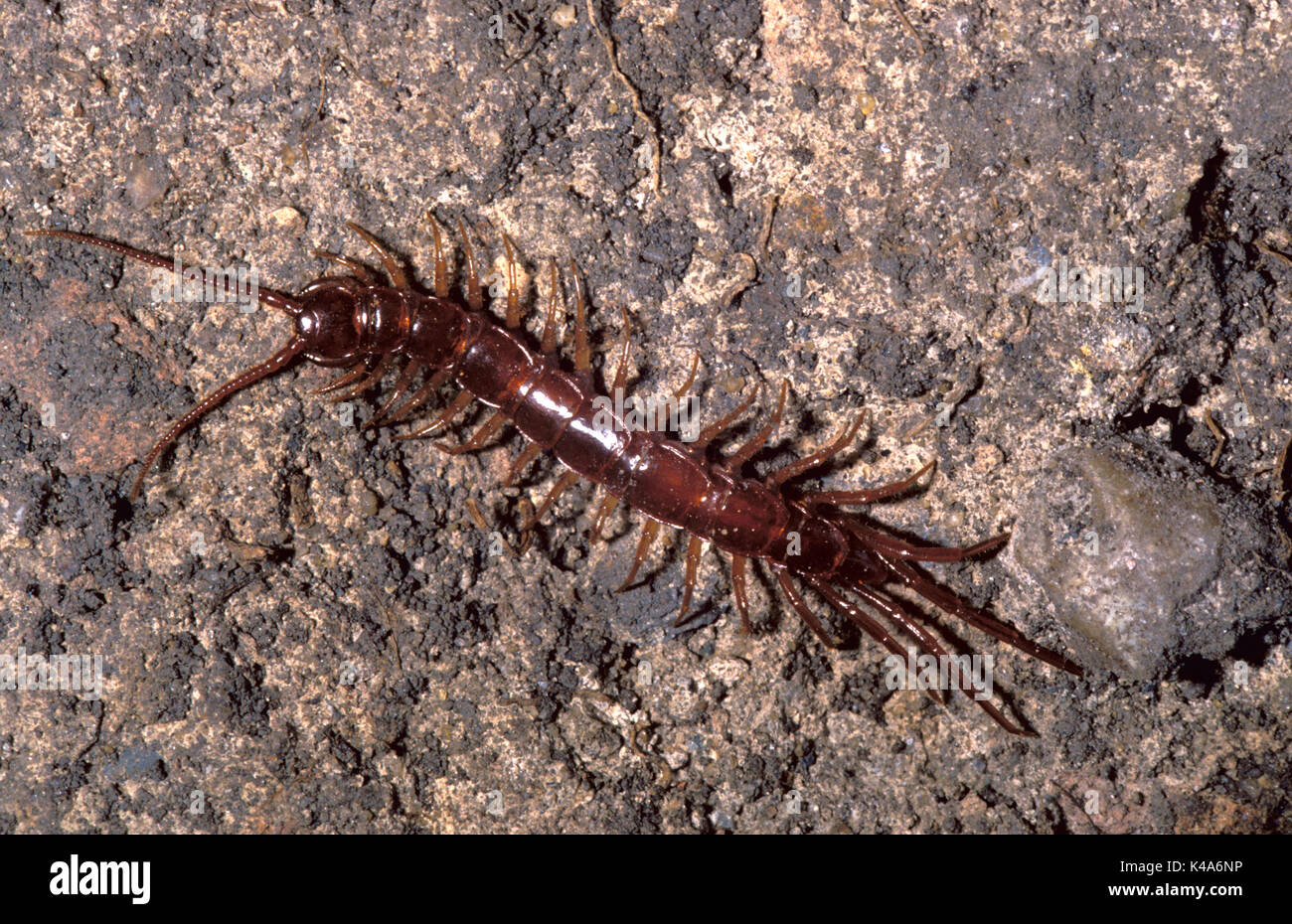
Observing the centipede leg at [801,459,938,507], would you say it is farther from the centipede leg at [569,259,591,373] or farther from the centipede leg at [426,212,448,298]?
the centipede leg at [426,212,448,298]

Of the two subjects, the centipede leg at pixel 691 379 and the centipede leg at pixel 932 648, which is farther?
the centipede leg at pixel 932 648

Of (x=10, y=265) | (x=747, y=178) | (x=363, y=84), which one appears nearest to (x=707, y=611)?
(x=747, y=178)

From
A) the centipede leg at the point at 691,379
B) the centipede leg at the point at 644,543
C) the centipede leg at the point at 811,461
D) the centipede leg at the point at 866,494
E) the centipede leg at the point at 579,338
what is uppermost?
the centipede leg at the point at 579,338

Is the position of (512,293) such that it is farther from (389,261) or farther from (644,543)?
(644,543)

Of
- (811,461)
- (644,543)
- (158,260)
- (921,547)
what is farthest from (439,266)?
(921,547)

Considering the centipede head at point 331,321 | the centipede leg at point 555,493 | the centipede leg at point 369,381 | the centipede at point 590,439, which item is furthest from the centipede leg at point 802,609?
the centipede head at point 331,321

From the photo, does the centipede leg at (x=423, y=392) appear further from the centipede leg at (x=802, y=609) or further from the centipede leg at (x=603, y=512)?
the centipede leg at (x=802, y=609)

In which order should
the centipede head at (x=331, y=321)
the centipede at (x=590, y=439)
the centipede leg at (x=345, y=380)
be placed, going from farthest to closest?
the centipede leg at (x=345, y=380) → the centipede at (x=590, y=439) → the centipede head at (x=331, y=321)
